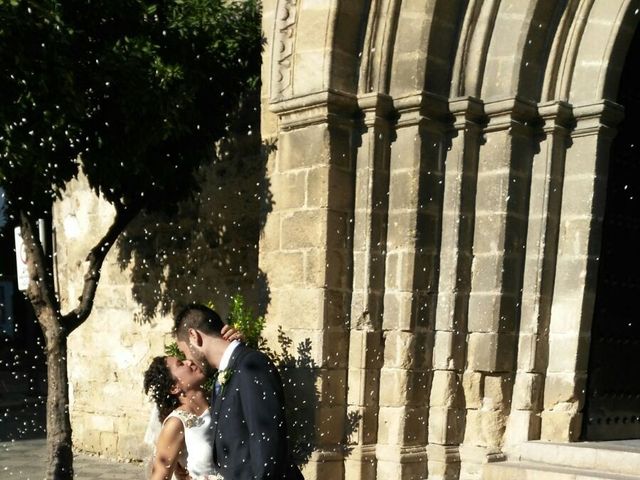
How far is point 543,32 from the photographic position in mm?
6215

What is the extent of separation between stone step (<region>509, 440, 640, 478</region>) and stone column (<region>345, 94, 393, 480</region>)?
0.99m

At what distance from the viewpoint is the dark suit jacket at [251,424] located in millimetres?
2670

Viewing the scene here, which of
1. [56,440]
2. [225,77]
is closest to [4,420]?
[56,440]

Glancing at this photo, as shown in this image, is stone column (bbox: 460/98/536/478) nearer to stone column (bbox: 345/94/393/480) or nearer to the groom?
stone column (bbox: 345/94/393/480)

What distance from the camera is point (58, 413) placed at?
7.02 m

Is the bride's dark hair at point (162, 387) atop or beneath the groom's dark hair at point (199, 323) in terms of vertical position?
beneath

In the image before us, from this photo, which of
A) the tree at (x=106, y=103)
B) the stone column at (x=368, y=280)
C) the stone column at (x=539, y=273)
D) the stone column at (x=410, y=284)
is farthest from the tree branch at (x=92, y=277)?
the stone column at (x=539, y=273)

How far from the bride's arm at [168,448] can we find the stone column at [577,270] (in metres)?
3.18

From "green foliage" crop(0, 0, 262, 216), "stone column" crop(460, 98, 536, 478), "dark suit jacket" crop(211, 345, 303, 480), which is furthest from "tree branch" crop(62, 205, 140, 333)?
"dark suit jacket" crop(211, 345, 303, 480)

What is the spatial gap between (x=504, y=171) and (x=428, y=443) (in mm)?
1891

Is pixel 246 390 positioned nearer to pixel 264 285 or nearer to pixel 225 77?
pixel 264 285

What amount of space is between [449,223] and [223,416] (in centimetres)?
366

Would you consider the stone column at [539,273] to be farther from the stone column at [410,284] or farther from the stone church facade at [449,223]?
the stone column at [410,284]

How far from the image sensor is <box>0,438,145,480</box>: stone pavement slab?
316 inches
